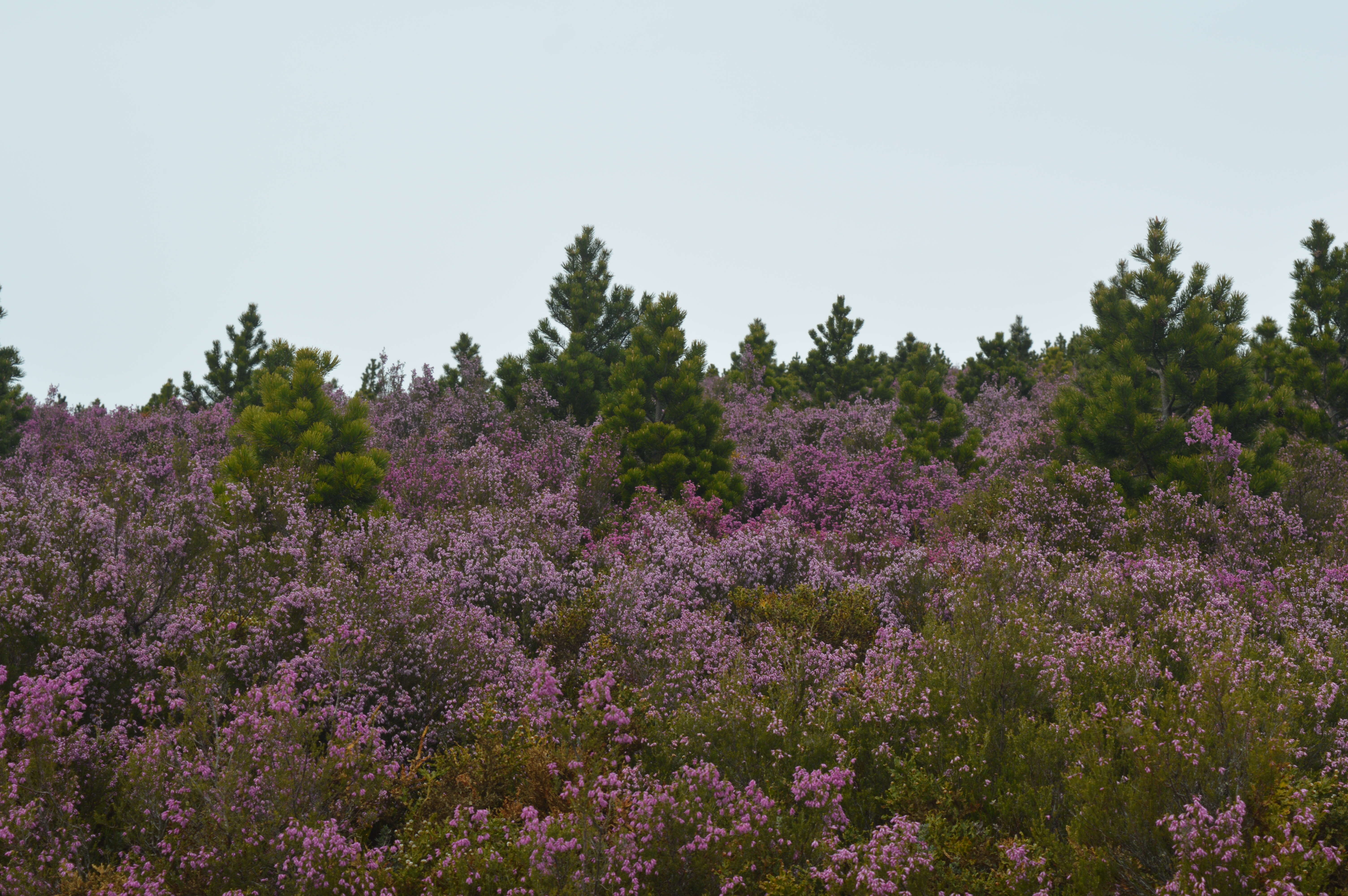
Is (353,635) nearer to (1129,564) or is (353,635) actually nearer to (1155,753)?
(1155,753)

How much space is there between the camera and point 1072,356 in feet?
140

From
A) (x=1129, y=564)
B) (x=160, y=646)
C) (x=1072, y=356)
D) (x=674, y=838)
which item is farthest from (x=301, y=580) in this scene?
(x=1072, y=356)

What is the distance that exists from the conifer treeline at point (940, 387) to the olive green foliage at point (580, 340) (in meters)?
0.07

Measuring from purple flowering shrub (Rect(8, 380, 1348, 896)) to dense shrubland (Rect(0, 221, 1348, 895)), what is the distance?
0.14ft

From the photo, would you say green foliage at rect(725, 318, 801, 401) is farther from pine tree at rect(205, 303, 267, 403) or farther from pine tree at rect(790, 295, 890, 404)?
pine tree at rect(205, 303, 267, 403)

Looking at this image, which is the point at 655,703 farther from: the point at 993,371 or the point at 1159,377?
the point at 993,371

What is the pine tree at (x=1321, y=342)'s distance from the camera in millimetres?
22750

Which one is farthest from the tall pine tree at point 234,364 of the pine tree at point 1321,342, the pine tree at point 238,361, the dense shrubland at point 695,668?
the pine tree at point 1321,342

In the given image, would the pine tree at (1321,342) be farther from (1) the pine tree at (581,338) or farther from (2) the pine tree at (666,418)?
(1) the pine tree at (581,338)

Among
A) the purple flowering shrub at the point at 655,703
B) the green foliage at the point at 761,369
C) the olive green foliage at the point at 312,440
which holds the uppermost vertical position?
the green foliage at the point at 761,369

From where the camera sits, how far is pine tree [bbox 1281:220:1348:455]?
74.6ft

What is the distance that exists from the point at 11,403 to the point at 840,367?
36.6m

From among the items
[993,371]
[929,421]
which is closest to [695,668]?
[929,421]

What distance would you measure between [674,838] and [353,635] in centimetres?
452
